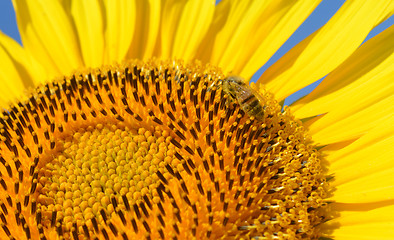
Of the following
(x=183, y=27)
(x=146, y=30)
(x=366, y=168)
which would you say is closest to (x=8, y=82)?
(x=146, y=30)

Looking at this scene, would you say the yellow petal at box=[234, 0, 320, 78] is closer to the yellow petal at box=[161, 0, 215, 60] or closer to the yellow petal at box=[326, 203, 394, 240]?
the yellow petal at box=[161, 0, 215, 60]

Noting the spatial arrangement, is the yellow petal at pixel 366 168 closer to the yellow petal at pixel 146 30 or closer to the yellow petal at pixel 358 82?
the yellow petal at pixel 358 82

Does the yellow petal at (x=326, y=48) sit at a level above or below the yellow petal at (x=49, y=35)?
below

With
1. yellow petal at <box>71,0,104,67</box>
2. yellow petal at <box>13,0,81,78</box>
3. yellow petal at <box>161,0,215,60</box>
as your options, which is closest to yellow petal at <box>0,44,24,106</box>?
yellow petal at <box>13,0,81,78</box>

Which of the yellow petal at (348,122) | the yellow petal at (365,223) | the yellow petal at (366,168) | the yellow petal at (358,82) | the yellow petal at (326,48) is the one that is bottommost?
the yellow petal at (365,223)

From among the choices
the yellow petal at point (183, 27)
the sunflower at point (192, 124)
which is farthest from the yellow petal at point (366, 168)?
the yellow petal at point (183, 27)

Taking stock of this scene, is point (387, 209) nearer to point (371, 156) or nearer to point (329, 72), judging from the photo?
point (371, 156)

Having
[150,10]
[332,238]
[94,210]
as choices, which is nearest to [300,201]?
[332,238]
